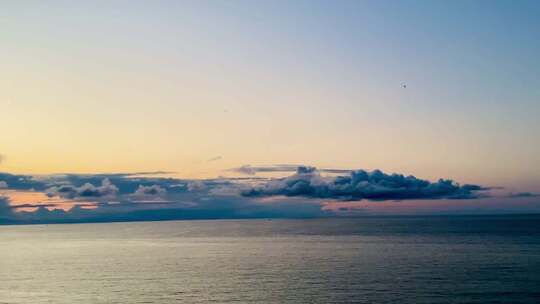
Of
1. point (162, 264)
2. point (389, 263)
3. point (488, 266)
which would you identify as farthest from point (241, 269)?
point (488, 266)

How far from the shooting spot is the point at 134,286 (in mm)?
86875

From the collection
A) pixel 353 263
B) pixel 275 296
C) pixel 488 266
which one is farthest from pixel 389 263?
pixel 275 296

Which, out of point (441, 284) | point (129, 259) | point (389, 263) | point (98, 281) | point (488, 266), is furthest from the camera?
point (129, 259)

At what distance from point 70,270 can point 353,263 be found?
205ft

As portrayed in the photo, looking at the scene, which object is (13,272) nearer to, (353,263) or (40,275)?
(40,275)

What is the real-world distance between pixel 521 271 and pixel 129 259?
3717 inches

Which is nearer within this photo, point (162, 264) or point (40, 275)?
point (40, 275)

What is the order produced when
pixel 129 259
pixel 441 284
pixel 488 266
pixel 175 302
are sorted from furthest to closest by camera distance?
pixel 129 259
pixel 488 266
pixel 441 284
pixel 175 302

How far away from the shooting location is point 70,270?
11312 cm

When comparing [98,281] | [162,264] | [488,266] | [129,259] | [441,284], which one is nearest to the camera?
[441,284]

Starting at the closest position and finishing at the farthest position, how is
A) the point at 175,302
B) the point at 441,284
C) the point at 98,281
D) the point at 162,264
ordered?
the point at 175,302 → the point at 441,284 → the point at 98,281 → the point at 162,264

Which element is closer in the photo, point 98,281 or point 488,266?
point 98,281

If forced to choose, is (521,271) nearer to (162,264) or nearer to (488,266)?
(488,266)

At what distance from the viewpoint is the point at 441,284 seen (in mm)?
81875
